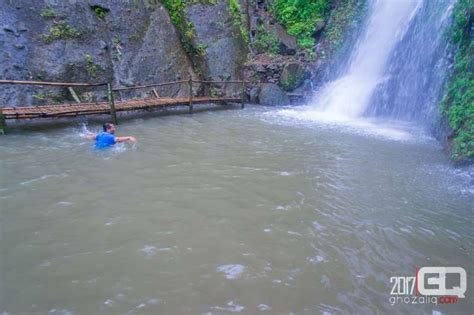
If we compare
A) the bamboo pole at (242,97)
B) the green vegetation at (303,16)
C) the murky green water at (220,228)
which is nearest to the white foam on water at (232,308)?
the murky green water at (220,228)

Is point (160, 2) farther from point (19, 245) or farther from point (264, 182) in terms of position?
point (19, 245)

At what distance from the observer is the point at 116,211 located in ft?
14.0

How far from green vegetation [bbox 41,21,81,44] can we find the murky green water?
4557 millimetres

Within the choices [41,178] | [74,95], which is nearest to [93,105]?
[74,95]

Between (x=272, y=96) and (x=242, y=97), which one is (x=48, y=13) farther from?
(x=272, y=96)

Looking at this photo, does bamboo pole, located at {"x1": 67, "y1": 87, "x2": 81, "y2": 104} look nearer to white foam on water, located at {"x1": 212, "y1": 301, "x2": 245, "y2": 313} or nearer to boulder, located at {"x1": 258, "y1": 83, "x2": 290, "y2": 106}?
boulder, located at {"x1": 258, "y1": 83, "x2": 290, "y2": 106}

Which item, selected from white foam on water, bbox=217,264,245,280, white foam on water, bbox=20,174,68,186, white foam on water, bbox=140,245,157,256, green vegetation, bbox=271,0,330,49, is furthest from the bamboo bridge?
white foam on water, bbox=217,264,245,280

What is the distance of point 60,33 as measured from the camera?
34.4ft

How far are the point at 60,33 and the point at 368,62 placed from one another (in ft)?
40.7

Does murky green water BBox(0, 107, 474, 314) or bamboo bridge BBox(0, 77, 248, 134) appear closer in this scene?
murky green water BBox(0, 107, 474, 314)

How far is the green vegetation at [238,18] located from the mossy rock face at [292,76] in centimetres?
268

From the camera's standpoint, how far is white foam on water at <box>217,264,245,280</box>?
3.18m

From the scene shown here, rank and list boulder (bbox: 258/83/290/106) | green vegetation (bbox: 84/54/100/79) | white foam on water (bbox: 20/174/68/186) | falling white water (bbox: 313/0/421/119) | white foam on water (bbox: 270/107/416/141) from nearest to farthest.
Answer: white foam on water (bbox: 20/174/68/186) < white foam on water (bbox: 270/107/416/141) < green vegetation (bbox: 84/54/100/79) < falling white water (bbox: 313/0/421/119) < boulder (bbox: 258/83/290/106)

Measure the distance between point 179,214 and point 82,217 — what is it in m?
1.21
